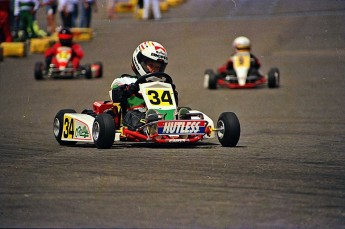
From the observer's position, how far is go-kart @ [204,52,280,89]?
63.0 ft

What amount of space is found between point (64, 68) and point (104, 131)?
36.2 ft

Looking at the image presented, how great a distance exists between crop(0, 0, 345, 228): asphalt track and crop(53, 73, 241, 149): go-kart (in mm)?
132

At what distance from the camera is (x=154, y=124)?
34.3 feet

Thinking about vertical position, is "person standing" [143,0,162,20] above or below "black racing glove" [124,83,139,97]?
above

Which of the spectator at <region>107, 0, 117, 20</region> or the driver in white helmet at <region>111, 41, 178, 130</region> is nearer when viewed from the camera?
the driver in white helmet at <region>111, 41, 178, 130</region>

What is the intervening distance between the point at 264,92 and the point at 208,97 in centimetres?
127

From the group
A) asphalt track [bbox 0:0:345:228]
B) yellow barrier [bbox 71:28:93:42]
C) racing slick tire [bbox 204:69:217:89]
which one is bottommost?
asphalt track [bbox 0:0:345:228]

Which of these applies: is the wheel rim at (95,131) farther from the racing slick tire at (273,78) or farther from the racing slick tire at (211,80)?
the racing slick tire at (273,78)

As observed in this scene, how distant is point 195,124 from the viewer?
10461 mm

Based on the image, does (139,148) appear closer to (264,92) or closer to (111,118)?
(111,118)

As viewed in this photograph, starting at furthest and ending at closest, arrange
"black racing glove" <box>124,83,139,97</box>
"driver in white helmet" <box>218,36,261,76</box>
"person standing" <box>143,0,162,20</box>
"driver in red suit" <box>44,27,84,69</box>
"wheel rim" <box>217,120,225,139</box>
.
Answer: "person standing" <box>143,0,162,20</box>, "driver in red suit" <box>44,27,84,69</box>, "driver in white helmet" <box>218,36,261,76</box>, "black racing glove" <box>124,83,139,97</box>, "wheel rim" <box>217,120,225,139</box>

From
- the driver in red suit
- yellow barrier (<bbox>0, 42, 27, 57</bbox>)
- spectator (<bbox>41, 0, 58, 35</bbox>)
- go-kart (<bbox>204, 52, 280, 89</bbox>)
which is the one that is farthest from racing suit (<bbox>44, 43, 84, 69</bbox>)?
spectator (<bbox>41, 0, 58, 35</bbox>)

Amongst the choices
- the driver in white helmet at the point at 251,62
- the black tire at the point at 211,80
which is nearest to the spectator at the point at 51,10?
the driver in white helmet at the point at 251,62

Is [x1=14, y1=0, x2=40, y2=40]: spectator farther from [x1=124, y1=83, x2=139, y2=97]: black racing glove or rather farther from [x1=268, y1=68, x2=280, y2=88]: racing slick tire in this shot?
[x1=124, y1=83, x2=139, y2=97]: black racing glove
